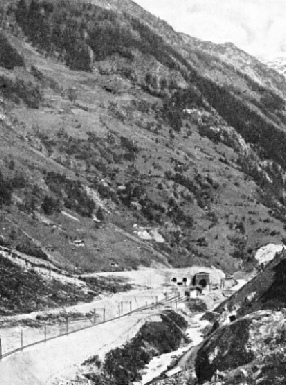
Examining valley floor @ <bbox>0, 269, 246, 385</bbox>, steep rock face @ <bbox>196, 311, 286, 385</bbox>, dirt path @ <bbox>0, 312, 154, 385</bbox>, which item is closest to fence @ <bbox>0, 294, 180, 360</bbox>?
valley floor @ <bbox>0, 269, 246, 385</bbox>

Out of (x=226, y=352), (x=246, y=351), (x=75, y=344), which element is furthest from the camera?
(x=75, y=344)

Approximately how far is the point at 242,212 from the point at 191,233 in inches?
893

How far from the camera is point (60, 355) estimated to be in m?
81.3

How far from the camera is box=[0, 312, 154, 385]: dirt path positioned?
7438 centimetres

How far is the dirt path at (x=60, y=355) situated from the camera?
7438 cm

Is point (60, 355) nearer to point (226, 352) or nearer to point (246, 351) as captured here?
point (226, 352)

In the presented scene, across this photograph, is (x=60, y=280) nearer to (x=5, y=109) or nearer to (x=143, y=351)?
(x=143, y=351)

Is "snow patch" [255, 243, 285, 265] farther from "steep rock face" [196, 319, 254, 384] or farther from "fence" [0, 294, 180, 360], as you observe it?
"steep rock face" [196, 319, 254, 384]

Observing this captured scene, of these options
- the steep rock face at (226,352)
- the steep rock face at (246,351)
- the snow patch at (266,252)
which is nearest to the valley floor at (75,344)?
the steep rock face at (226,352)

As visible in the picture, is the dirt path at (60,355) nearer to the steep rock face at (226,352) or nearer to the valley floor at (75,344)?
the valley floor at (75,344)

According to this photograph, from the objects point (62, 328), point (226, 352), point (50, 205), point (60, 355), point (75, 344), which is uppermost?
point (50, 205)

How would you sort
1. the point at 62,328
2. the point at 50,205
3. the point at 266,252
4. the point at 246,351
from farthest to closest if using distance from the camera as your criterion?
the point at 266,252 → the point at 50,205 → the point at 62,328 → the point at 246,351

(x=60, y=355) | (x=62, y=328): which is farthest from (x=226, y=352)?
(x=62, y=328)

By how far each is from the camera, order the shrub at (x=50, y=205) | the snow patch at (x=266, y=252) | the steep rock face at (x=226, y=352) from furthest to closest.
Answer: the snow patch at (x=266, y=252) → the shrub at (x=50, y=205) → the steep rock face at (x=226, y=352)
